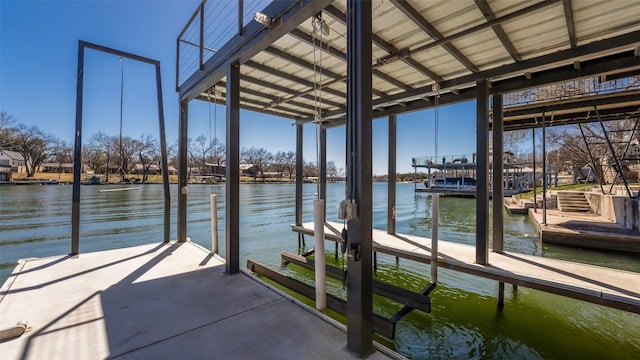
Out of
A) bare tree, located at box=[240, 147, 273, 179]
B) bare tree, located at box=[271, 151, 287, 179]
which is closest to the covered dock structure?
bare tree, located at box=[240, 147, 273, 179]

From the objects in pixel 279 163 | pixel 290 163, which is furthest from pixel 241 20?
pixel 279 163

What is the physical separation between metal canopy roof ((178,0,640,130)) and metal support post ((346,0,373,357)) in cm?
60

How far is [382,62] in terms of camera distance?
3729 millimetres

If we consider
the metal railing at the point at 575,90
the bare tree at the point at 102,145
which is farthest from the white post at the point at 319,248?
the bare tree at the point at 102,145

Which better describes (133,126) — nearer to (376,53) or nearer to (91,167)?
(91,167)

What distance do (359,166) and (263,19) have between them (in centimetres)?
193

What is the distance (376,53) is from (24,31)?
13985mm

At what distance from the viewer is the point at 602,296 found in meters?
2.88

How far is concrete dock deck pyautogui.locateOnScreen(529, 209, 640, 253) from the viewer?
646cm

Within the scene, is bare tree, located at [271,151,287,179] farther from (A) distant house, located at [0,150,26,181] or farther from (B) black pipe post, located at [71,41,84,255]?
(B) black pipe post, located at [71,41,84,255]

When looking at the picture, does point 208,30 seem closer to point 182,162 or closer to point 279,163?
point 182,162

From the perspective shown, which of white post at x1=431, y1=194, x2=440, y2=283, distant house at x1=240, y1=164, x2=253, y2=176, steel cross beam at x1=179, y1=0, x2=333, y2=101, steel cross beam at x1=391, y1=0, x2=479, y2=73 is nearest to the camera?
steel cross beam at x1=179, y1=0, x2=333, y2=101

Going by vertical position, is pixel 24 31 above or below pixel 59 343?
above

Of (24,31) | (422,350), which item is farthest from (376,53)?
(24,31)
